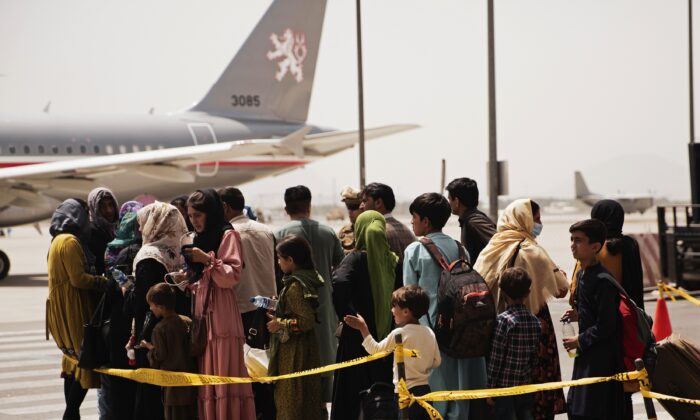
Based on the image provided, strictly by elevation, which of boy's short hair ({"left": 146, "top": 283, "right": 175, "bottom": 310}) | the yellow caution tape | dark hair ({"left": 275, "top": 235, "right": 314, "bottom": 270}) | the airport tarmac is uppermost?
dark hair ({"left": 275, "top": 235, "right": 314, "bottom": 270})

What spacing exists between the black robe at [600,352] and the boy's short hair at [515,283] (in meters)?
0.38

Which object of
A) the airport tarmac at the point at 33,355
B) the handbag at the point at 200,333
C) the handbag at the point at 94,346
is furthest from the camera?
the airport tarmac at the point at 33,355

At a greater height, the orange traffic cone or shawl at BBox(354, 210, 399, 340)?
shawl at BBox(354, 210, 399, 340)

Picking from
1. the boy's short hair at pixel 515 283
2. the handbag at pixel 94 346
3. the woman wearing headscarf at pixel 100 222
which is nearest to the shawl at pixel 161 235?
the handbag at pixel 94 346

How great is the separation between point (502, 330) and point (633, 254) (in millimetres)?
1317

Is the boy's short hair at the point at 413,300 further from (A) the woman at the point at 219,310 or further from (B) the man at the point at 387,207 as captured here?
(B) the man at the point at 387,207

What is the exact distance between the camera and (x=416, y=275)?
6812 millimetres

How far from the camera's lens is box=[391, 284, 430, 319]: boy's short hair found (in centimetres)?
634

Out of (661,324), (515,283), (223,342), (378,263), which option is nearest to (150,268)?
(223,342)

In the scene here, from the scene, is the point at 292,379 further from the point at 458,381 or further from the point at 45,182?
the point at 45,182

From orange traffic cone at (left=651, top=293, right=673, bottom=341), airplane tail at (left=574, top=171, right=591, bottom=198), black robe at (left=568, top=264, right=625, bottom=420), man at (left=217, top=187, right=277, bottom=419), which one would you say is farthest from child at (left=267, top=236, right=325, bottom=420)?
airplane tail at (left=574, top=171, right=591, bottom=198)

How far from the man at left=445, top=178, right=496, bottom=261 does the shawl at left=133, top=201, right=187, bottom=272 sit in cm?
205

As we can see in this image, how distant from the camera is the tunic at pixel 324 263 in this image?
785 centimetres

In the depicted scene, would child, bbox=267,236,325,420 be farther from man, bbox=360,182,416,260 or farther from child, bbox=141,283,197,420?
man, bbox=360,182,416,260
